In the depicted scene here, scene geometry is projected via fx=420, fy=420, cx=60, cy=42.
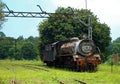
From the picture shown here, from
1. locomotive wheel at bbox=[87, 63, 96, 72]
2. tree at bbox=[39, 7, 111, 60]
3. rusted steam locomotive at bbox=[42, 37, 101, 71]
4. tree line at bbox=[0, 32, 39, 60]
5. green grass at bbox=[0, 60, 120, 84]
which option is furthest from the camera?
tree line at bbox=[0, 32, 39, 60]

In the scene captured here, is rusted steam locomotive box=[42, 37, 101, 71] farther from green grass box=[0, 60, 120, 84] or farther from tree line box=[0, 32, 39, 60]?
tree line box=[0, 32, 39, 60]

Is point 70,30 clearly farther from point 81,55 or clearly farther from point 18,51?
point 18,51

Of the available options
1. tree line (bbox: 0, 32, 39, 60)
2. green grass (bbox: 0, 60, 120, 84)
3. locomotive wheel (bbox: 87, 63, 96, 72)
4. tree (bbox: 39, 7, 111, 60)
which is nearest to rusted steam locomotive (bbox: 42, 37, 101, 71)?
locomotive wheel (bbox: 87, 63, 96, 72)

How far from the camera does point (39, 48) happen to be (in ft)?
212

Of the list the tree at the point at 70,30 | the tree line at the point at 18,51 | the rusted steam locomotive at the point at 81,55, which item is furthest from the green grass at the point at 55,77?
the tree line at the point at 18,51

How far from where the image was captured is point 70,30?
6053 centimetres

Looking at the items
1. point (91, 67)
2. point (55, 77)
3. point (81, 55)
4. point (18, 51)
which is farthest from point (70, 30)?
point (18, 51)

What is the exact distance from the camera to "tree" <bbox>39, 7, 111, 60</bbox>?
59.6m

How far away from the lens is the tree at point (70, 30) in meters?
59.6

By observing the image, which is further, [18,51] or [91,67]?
[18,51]

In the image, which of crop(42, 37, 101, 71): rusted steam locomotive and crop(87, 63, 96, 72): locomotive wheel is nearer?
crop(42, 37, 101, 71): rusted steam locomotive

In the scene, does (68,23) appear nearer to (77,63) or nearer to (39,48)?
(39,48)

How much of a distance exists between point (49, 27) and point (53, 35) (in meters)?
1.45

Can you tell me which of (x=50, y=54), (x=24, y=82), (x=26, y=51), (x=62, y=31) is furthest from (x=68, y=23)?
(x=26, y=51)
